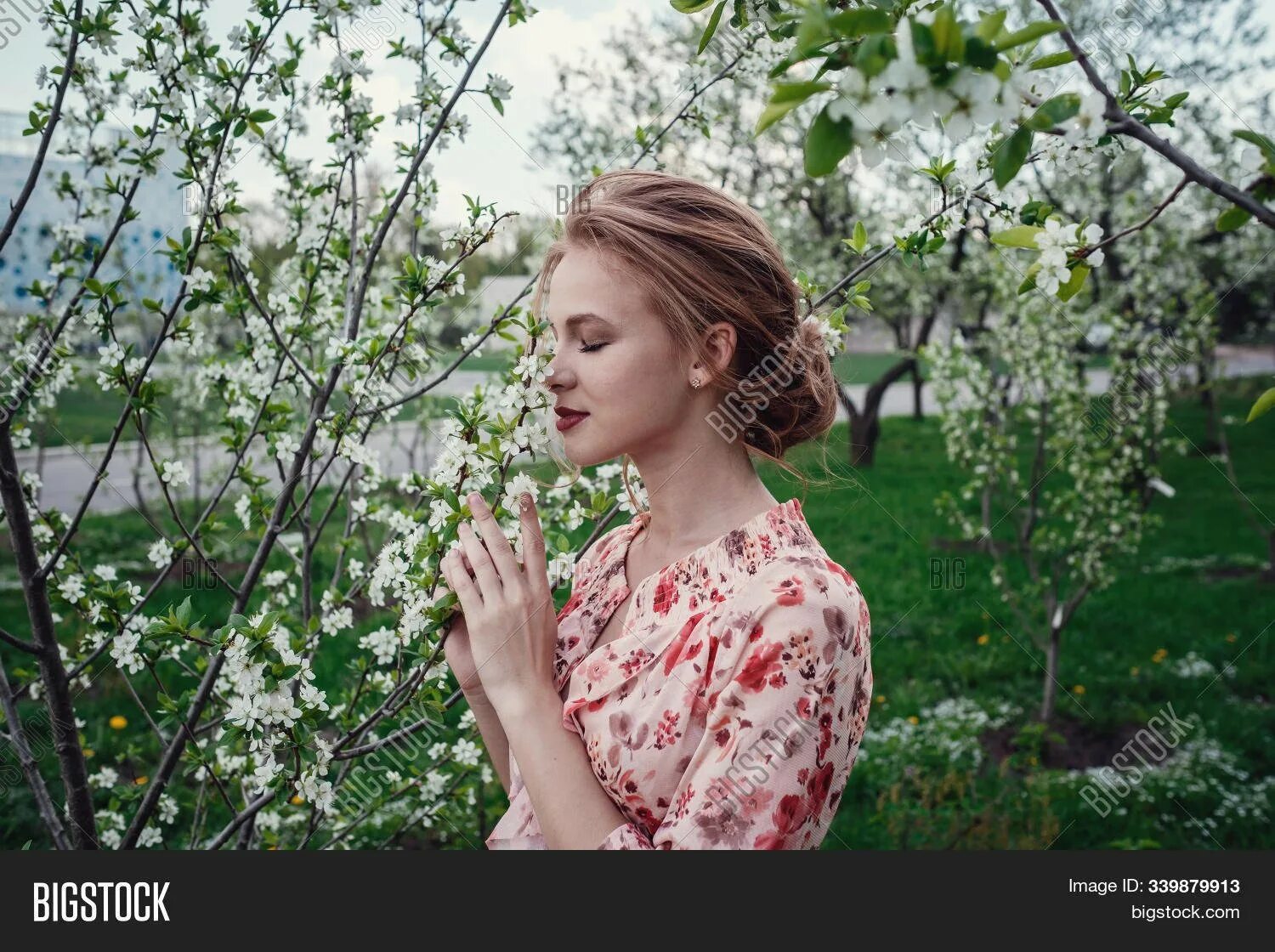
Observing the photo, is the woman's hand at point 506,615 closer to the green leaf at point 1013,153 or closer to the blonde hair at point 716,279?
the blonde hair at point 716,279

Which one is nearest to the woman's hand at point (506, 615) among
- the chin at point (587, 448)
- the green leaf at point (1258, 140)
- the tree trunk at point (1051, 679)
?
the chin at point (587, 448)

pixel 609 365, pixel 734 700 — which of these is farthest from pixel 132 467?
pixel 734 700

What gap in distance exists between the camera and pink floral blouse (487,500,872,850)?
4.20 ft

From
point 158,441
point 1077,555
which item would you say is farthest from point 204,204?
point 158,441

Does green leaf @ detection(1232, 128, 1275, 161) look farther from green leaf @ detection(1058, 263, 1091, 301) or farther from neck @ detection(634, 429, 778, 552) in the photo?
neck @ detection(634, 429, 778, 552)

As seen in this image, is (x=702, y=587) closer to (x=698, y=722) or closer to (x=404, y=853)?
(x=698, y=722)

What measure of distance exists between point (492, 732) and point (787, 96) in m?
1.27

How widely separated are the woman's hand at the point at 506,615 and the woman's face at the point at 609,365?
200mm

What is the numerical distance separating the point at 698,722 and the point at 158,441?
8.21 metres

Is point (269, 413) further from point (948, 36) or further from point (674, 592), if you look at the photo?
point (948, 36)

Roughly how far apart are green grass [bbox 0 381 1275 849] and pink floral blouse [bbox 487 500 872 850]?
445 mm

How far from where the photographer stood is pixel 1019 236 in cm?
106

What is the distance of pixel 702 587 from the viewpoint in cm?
153

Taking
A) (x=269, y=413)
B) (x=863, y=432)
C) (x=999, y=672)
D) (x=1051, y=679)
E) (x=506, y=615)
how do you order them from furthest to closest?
(x=863, y=432) → (x=999, y=672) → (x=1051, y=679) → (x=269, y=413) → (x=506, y=615)
